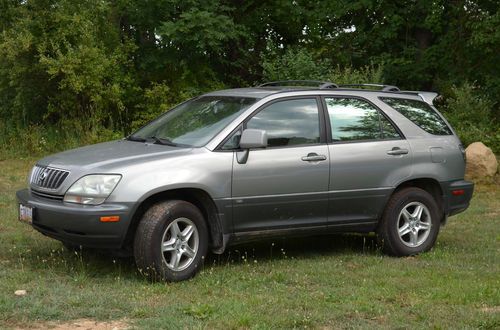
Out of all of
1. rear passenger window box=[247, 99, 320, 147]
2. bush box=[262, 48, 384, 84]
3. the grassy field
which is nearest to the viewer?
the grassy field

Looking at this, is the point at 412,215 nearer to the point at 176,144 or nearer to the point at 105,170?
the point at 176,144

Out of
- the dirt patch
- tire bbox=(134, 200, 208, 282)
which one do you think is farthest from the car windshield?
the dirt patch

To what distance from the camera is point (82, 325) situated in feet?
18.1

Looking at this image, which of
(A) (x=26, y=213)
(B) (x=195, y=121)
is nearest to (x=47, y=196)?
(A) (x=26, y=213)

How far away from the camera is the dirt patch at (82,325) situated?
5.45 meters

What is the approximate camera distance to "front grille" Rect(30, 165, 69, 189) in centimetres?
685

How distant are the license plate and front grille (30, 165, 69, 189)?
0.73 ft

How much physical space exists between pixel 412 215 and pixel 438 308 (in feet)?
7.79

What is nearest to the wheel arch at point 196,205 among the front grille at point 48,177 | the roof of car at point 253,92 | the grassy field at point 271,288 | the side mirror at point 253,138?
the grassy field at point 271,288

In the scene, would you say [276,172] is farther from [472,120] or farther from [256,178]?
[472,120]

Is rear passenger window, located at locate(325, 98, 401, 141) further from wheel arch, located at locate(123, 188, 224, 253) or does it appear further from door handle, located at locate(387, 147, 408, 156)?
wheel arch, located at locate(123, 188, 224, 253)

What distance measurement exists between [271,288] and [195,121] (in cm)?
193

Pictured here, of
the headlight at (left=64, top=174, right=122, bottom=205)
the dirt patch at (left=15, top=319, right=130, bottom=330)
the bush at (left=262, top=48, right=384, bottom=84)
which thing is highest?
the bush at (left=262, top=48, right=384, bottom=84)

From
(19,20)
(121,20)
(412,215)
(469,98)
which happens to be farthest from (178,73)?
(412,215)
